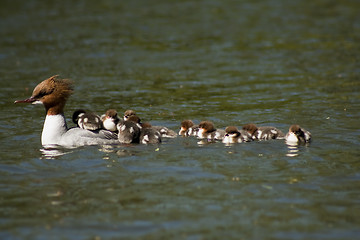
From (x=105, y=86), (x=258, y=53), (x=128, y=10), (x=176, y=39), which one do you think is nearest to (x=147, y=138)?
(x=105, y=86)

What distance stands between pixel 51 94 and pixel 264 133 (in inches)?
147

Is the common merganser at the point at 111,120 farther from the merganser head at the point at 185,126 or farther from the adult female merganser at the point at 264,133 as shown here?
the adult female merganser at the point at 264,133

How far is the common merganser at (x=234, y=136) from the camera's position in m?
9.39

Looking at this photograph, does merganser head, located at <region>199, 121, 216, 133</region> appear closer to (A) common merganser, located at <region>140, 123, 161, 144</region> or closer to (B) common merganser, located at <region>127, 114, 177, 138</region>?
(B) common merganser, located at <region>127, 114, 177, 138</region>

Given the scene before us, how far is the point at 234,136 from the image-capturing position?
947cm

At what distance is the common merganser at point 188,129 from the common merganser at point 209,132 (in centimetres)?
13

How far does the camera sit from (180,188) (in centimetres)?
745

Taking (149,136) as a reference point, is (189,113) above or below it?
above

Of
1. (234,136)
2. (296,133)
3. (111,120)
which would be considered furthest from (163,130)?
(296,133)

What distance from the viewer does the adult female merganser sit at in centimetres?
971

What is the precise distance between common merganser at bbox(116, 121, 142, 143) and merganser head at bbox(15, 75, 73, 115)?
3.65ft

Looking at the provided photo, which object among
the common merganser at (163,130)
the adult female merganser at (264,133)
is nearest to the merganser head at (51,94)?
the common merganser at (163,130)

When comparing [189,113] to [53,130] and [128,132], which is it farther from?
[53,130]

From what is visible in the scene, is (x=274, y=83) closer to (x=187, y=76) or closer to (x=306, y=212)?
(x=187, y=76)
